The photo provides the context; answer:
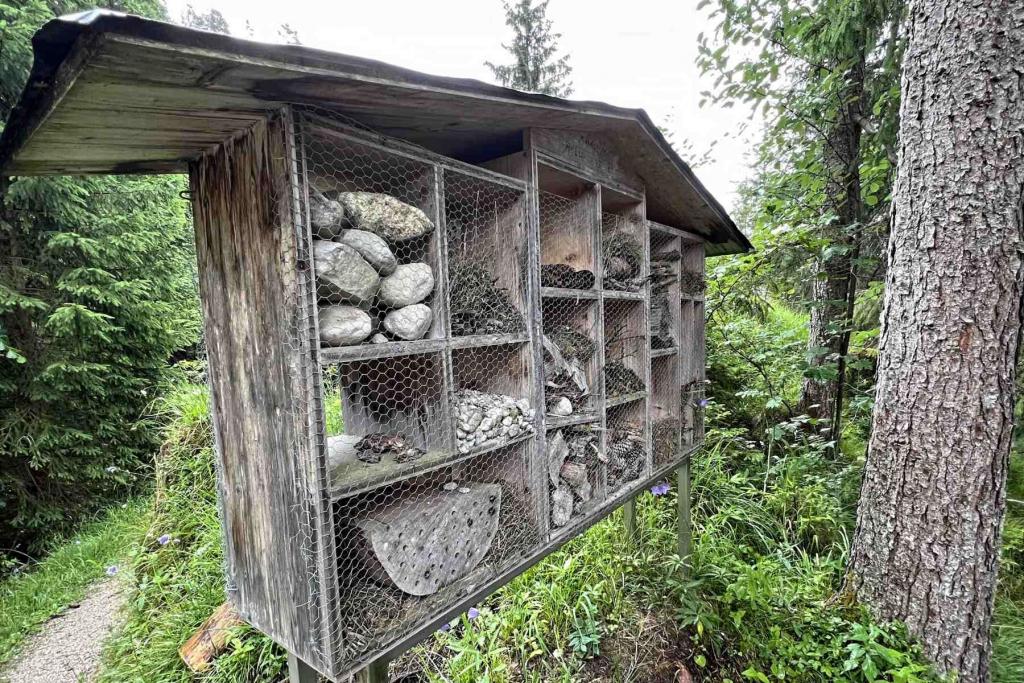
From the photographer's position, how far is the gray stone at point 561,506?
168 cm

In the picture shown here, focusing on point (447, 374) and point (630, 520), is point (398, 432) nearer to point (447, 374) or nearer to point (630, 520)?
point (447, 374)

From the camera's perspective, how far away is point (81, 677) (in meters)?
2.45

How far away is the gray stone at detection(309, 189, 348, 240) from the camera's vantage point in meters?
1.02

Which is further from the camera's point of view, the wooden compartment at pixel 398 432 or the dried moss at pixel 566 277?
the dried moss at pixel 566 277

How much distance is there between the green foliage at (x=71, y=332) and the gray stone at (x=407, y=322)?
427 cm

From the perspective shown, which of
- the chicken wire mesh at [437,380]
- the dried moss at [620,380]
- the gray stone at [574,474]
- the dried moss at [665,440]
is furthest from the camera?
the dried moss at [665,440]

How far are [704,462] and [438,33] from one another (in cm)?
1429

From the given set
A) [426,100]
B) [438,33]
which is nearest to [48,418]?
[426,100]

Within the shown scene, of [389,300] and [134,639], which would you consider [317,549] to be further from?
[134,639]

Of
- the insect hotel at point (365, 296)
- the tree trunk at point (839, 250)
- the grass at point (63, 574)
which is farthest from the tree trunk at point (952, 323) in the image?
the grass at point (63, 574)

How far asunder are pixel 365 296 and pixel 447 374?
31 cm

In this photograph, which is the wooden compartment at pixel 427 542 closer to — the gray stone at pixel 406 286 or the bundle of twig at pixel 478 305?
the bundle of twig at pixel 478 305

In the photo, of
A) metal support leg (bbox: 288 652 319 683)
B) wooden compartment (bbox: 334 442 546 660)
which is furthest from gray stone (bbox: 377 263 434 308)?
metal support leg (bbox: 288 652 319 683)

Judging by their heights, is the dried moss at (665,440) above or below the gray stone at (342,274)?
below
